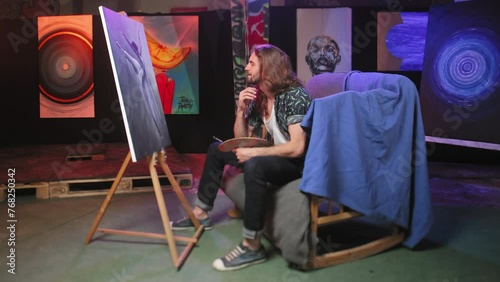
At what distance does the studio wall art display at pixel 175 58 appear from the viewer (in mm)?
4398

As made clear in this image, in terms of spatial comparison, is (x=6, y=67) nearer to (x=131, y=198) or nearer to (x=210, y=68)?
(x=210, y=68)

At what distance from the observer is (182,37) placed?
14.5ft

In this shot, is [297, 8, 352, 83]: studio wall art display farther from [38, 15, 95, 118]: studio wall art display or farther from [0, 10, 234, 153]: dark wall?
[38, 15, 95, 118]: studio wall art display

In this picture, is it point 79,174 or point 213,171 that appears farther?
point 79,174

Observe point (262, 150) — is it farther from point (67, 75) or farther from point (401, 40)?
point (67, 75)

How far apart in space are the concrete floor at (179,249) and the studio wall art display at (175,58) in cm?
156

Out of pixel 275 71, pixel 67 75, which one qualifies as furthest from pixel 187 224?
pixel 67 75

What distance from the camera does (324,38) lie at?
429 cm

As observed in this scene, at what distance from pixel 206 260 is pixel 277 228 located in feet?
1.29

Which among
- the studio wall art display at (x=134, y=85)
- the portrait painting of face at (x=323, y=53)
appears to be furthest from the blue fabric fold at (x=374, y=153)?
the portrait painting of face at (x=323, y=53)

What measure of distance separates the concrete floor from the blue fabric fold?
0.82 feet

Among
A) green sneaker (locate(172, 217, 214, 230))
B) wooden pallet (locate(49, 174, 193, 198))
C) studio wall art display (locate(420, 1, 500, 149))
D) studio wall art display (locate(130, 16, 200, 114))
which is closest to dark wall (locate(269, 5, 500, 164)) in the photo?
studio wall art display (locate(420, 1, 500, 149))

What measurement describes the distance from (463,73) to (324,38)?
134 centimetres

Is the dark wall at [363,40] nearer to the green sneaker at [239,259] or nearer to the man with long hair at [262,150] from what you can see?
the man with long hair at [262,150]
